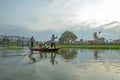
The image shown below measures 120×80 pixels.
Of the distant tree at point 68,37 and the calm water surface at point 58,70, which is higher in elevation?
the distant tree at point 68,37

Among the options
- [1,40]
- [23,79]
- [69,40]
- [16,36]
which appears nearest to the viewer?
[23,79]

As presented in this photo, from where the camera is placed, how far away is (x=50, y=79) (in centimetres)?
1007

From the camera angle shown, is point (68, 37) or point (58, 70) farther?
point (68, 37)

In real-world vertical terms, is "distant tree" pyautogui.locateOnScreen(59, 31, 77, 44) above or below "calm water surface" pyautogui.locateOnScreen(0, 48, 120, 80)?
above

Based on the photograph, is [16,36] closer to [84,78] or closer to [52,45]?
[52,45]

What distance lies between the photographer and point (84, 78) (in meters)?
10.3

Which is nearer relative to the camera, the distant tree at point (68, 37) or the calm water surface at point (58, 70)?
the calm water surface at point (58, 70)

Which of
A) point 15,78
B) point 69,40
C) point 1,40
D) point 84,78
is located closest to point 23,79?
point 15,78

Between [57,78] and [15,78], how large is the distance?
188cm

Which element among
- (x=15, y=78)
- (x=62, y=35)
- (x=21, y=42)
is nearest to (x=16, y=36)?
(x=21, y=42)

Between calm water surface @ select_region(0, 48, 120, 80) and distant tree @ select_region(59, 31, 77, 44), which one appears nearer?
calm water surface @ select_region(0, 48, 120, 80)

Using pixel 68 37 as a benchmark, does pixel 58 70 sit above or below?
below

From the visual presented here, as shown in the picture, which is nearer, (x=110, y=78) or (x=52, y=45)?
(x=110, y=78)

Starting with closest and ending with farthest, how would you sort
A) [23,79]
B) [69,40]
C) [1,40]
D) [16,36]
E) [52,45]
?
[23,79], [52,45], [1,40], [16,36], [69,40]
